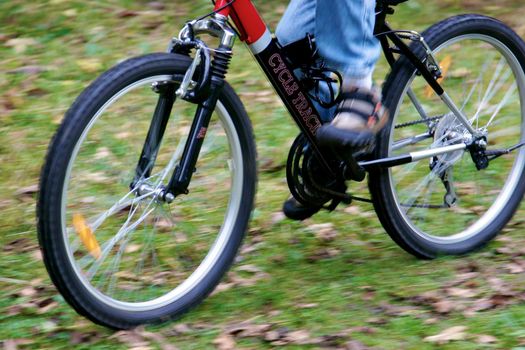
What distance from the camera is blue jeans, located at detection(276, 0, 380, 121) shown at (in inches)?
140

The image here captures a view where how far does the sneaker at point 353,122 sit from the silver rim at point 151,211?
1.19 feet

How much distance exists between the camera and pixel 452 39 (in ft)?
13.5

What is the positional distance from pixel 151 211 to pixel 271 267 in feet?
2.74

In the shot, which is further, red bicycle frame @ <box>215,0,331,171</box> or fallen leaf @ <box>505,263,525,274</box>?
fallen leaf @ <box>505,263,525,274</box>

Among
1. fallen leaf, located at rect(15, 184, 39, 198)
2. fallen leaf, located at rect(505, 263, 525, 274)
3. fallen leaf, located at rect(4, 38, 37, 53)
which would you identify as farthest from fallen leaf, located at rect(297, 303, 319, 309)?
fallen leaf, located at rect(4, 38, 37, 53)

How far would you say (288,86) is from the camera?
3.71 m

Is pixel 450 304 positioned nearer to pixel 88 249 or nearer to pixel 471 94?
pixel 471 94

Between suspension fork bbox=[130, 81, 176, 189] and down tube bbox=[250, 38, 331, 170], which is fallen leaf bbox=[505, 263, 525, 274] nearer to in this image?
down tube bbox=[250, 38, 331, 170]

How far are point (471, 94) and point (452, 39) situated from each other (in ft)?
1.40

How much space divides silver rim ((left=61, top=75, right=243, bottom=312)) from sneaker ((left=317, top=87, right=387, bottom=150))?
362 mm

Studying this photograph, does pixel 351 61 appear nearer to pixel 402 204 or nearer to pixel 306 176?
pixel 306 176

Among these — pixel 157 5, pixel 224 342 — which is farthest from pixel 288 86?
pixel 157 5

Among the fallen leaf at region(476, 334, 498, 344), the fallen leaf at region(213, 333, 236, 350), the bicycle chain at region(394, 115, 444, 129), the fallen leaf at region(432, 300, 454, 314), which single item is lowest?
the fallen leaf at region(476, 334, 498, 344)

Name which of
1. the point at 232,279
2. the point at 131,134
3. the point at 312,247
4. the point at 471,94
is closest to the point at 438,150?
the point at 471,94
